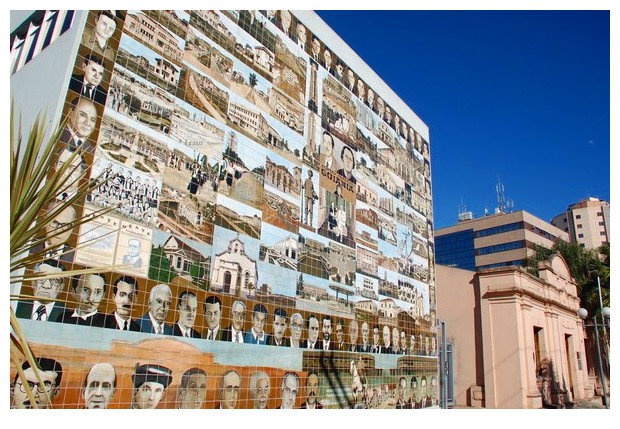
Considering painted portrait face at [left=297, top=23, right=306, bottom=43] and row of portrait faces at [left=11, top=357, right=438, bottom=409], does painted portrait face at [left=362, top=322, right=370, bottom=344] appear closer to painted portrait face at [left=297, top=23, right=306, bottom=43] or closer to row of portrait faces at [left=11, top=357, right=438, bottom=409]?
row of portrait faces at [left=11, top=357, right=438, bottom=409]

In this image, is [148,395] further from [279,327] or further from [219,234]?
[279,327]

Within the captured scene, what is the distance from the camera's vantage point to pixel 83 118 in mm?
9211

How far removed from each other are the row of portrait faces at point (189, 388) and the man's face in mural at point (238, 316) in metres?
1.05

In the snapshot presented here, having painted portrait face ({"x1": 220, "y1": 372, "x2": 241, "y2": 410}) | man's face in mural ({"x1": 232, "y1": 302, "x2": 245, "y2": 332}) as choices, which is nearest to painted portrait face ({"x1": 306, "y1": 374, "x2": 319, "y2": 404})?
painted portrait face ({"x1": 220, "y1": 372, "x2": 241, "y2": 410})

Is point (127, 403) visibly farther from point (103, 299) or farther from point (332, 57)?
point (332, 57)

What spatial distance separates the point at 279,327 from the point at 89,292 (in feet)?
18.2

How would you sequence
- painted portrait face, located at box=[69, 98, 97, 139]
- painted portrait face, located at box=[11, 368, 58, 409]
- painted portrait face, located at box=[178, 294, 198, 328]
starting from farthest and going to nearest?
painted portrait face, located at box=[178, 294, 198, 328]
painted portrait face, located at box=[69, 98, 97, 139]
painted portrait face, located at box=[11, 368, 58, 409]

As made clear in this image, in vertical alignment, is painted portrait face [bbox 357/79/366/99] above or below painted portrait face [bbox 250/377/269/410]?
above

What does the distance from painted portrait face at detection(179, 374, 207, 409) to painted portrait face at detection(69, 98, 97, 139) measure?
545 cm

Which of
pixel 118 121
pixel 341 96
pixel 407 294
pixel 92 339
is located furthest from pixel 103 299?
pixel 407 294

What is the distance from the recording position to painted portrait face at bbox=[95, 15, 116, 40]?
994 centimetres

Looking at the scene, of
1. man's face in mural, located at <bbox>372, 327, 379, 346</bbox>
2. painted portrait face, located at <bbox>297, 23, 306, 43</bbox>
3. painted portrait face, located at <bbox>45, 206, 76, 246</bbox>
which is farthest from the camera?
man's face in mural, located at <bbox>372, 327, 379, 346</bbox>

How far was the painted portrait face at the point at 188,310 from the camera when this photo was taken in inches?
404

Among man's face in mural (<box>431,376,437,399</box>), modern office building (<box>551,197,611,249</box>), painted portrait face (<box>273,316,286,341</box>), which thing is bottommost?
man's face in mural (<box>431,376,437,399</box>)
